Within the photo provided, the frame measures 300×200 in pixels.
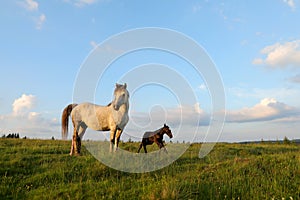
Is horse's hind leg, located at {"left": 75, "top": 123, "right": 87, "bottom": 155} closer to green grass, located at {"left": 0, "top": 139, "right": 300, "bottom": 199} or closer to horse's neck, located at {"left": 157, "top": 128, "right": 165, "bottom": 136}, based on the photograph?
green grass, located at {"left": 0, "top": 139, "right": 300, "bottom": 199}

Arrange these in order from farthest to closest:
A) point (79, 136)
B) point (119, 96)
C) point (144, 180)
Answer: point (79, 136), point (119, 96), point (144, 180)

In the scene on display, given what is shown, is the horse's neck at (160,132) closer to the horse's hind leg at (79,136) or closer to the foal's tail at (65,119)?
the horse's hind leg at (79,136)

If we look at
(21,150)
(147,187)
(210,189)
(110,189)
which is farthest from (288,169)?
(21,150)

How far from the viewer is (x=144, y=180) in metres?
7.53

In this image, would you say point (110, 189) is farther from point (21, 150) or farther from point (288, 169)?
point (21, 150)

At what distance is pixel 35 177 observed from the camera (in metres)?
7.86

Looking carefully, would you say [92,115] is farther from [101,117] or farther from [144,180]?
[144,180]

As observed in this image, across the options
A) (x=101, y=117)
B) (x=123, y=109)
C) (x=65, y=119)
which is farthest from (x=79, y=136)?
(x=123, y=109)

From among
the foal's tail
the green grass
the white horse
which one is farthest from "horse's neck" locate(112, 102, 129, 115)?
the foal's tail

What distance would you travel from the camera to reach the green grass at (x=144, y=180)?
20.9ft

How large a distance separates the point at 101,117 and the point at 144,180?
14.5 ft

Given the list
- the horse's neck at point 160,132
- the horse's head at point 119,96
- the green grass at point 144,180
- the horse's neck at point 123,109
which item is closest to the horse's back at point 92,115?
the horse's neck at point 123,109

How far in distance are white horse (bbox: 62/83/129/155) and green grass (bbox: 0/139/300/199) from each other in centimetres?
150

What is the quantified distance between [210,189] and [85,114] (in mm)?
6774
